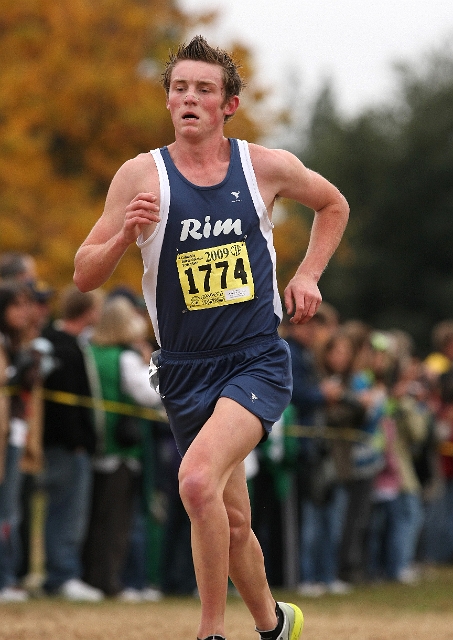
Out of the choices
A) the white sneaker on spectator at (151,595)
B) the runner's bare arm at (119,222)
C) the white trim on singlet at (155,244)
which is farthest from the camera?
the white sneaker on spectator at (151,595)

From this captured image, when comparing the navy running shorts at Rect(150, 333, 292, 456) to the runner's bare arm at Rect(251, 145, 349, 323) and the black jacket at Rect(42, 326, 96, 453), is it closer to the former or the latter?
the runner's bare arm at Rect(251, 145, 349, 323)

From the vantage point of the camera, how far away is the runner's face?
17.5 ft

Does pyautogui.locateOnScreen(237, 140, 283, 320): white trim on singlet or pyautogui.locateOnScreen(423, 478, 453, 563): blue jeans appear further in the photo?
pyautogui.locateOnScreen(423, 478, 453, 563): blue jeans

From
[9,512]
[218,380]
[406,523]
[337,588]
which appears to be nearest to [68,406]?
[9,512]

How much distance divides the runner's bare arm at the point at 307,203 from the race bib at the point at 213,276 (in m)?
0.22

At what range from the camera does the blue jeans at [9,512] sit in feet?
27.6

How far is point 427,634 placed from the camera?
7.40 metres

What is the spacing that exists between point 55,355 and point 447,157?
33.9 meters

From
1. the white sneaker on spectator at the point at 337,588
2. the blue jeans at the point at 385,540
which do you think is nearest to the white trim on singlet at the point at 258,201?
the white sneaker on spectator at the point at 337,588

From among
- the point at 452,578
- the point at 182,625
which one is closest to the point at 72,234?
the point at 452,578

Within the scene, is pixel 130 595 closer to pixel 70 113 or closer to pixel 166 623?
pixel 166 623

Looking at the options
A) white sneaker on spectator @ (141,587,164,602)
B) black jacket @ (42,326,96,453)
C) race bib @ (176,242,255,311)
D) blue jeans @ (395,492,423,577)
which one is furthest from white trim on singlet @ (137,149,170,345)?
blue jeans @ (395,492,423,577)

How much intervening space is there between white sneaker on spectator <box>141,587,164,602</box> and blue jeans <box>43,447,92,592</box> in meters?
0.63

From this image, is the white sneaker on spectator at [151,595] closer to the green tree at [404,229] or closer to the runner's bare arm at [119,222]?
the runner's bare arm at [119,222]
